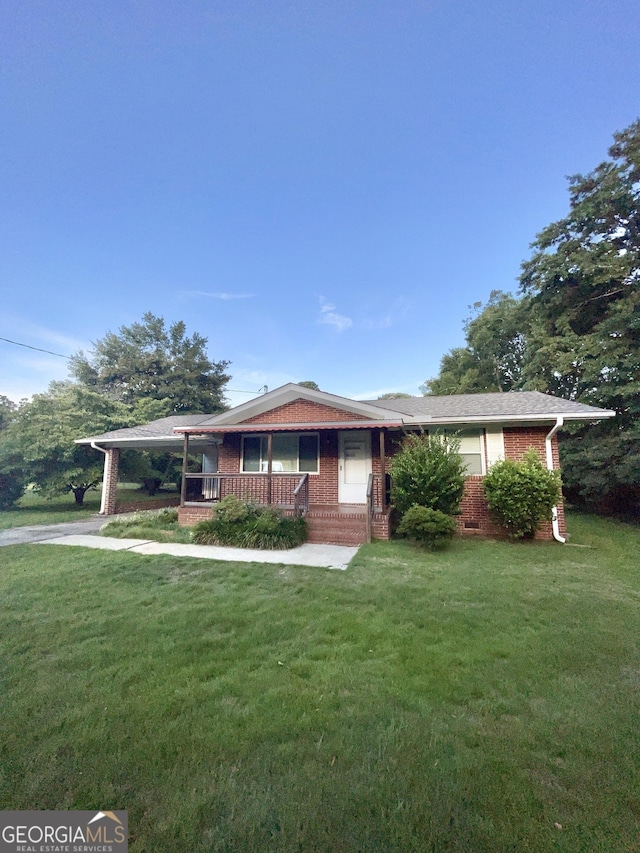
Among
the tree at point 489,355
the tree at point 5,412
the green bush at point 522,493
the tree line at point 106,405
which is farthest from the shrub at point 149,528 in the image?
the tree at point 489,355

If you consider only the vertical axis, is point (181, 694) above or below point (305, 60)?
below

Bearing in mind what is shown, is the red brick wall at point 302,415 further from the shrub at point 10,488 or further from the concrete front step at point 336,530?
the shrub at point 10,488

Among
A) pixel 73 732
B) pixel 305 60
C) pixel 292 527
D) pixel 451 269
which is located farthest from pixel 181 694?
pixel 451 269

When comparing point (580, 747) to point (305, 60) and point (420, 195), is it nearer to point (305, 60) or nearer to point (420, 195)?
point (305, 60)

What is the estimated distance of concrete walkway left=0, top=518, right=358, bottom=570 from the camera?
649 cm

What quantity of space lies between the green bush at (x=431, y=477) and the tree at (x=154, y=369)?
2111cm

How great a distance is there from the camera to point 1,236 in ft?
42.9

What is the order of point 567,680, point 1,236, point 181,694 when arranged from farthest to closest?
1. point 1,236
2. point 567,680
3. point 181,694

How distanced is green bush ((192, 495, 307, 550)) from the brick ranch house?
578 mm

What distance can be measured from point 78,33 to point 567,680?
14683mm

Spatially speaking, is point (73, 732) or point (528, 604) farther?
point (528, 604)

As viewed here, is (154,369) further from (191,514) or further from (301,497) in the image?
(301,497)

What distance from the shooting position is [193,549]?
727 cm

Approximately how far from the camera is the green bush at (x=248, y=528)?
24.8 ft
